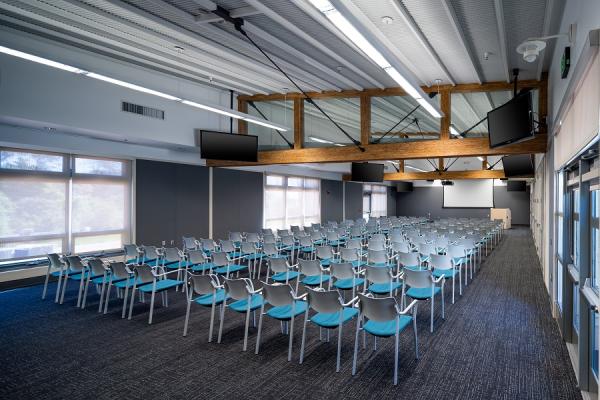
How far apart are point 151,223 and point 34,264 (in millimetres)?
2952

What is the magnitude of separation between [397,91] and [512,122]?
115 inches

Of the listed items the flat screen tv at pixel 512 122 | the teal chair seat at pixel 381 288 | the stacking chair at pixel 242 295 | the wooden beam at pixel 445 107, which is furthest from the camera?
the wooden beam at pixel 445 107

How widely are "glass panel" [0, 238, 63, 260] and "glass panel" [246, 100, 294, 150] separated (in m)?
5.67

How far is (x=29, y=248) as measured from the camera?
25.1 feet

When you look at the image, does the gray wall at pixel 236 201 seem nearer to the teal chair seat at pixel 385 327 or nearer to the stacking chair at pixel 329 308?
the stacking chair at pixel 329 308

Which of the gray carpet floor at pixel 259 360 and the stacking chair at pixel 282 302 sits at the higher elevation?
the stacking chair at pixel 282 302

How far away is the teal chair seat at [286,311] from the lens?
13.2 ft

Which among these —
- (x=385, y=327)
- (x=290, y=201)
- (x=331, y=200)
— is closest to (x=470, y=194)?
(x=331, y=200)

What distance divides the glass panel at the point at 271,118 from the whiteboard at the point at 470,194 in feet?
61.4

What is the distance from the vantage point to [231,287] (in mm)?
4430

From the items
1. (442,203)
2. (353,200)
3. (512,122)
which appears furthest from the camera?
(442,203)

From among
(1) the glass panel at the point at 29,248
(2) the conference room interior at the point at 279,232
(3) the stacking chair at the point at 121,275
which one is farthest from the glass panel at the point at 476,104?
(1) the glass panel at the point at 29,248

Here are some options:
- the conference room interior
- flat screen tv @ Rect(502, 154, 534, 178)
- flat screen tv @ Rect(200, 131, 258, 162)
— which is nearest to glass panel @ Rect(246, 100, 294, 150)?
the conference room interior

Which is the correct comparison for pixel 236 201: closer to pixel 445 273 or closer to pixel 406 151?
pixel 406 151
